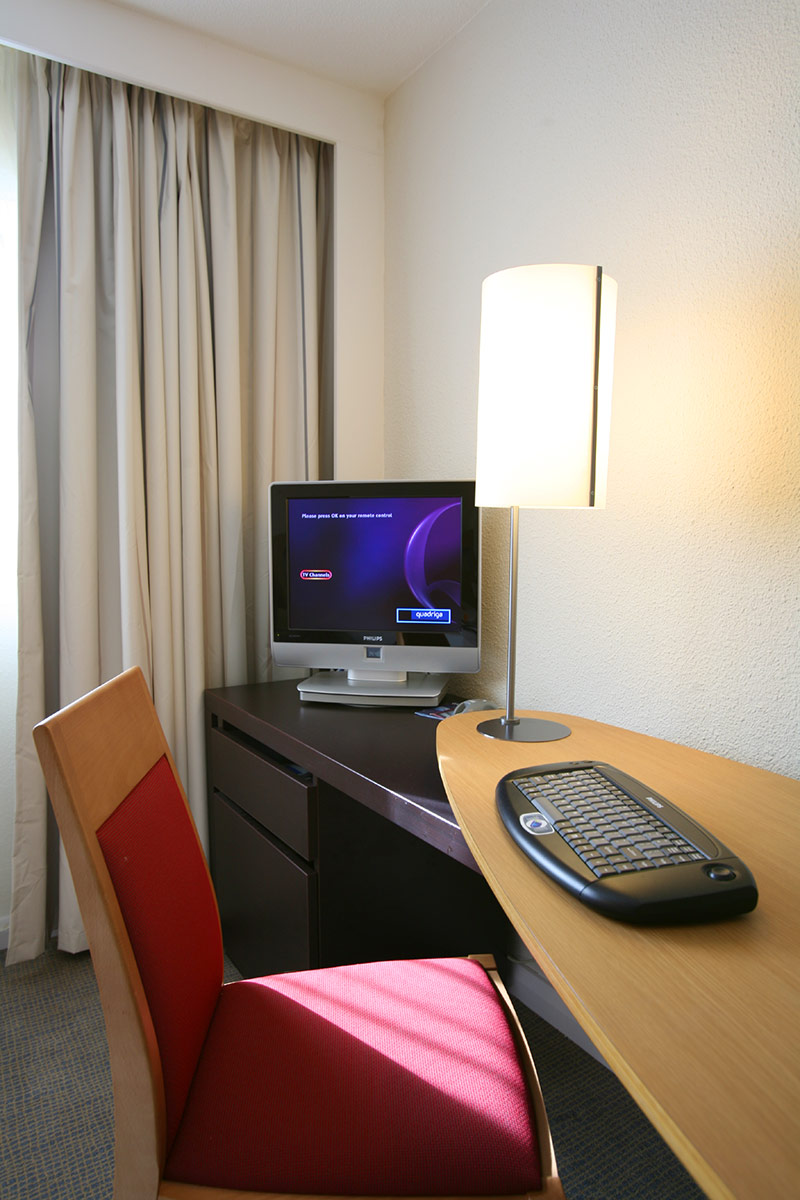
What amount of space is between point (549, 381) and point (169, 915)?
92 centimetres

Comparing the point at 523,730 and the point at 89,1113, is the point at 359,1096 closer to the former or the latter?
the point at 523,730

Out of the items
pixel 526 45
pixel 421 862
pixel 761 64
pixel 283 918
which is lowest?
pixel 283 918

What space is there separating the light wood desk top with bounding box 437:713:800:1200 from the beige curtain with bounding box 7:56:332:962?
138 cm

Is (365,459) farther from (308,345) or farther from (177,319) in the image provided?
(177,319)

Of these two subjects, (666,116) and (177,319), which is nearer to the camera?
(666,116)

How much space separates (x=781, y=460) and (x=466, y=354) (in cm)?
98

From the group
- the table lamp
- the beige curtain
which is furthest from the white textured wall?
the beige curtain

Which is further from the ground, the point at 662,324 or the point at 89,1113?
the point at 662,324

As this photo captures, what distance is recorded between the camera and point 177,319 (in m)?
2.09

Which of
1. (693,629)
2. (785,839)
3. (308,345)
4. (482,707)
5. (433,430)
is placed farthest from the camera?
(308,345)

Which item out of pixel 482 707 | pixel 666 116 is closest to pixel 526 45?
pixel 666 116

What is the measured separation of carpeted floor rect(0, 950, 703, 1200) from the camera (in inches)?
52.4

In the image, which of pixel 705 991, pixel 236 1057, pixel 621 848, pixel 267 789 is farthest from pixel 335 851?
pixel 705 991

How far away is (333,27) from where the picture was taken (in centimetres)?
194
